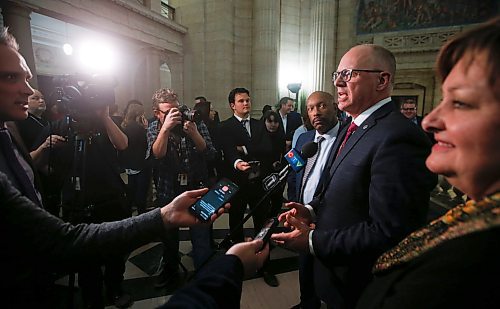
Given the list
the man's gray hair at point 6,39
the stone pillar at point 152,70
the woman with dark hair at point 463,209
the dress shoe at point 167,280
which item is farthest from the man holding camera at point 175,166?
the stone pillar at point 152,70

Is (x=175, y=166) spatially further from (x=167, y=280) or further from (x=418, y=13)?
(x=418, y=13)

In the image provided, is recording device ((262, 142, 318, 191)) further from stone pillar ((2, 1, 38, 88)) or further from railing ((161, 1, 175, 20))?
railing ((161, 1, 175, 20))

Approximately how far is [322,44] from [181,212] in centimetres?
1045

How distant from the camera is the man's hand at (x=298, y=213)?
1396 millimetres

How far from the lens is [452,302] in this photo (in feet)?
1.65

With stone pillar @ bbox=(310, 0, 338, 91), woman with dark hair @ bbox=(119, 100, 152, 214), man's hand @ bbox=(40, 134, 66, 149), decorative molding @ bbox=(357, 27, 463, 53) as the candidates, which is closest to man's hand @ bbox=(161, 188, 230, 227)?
man's hand @ bbox=(40, 134, 66, 149)

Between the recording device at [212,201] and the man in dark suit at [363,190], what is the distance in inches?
11.7

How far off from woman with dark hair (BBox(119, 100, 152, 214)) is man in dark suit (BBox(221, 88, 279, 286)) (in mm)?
1206

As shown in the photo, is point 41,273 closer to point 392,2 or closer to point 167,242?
point 167,242

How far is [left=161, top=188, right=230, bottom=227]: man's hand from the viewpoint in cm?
118

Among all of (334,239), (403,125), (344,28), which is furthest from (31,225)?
(344,28)

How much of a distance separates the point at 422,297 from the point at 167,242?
2313 millimetres

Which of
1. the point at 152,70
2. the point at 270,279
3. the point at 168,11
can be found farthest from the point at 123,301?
the point at 168,11

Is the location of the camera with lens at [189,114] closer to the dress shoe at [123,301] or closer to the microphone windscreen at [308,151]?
the microphone windscreen at [308,151]
